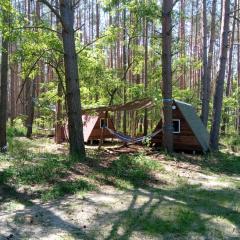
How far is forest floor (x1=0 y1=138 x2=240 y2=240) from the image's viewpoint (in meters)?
→ 6.22

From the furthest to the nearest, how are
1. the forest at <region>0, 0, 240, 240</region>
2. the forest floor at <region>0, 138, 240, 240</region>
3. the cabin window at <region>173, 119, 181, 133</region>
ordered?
1. the cabin window at <region>173, 119, 181, 133</region>
2. the forest at <region>0, 0, 240, 240</region>
3. the forest floor at <region>0, 138, 240, 240</region>

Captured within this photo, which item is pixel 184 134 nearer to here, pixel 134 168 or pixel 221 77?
pixel 221 77

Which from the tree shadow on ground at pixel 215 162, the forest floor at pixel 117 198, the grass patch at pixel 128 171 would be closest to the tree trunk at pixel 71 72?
the forest floor at pixel 117 198

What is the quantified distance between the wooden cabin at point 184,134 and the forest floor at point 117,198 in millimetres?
2138

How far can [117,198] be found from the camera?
8.06m

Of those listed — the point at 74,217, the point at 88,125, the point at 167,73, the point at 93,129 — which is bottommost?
the point at 74,217

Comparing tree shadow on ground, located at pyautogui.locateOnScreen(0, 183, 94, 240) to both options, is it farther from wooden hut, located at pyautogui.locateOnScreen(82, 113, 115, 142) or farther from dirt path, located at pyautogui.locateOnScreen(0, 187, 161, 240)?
wooden hut, located at pyautogui.locateOnScreen(82, 113, 115, 142)

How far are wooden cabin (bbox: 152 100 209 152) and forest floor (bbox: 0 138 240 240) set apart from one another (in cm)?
214

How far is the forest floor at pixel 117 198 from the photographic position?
6216 millimetres

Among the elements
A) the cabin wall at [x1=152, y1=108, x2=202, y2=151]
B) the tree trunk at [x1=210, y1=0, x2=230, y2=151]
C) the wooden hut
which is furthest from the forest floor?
the wooden hut

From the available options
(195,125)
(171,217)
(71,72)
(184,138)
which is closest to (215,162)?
(184,138)

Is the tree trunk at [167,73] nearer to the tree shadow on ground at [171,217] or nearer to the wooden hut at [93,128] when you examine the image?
the wooden hut at [93,128]

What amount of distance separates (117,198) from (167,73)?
679 centimetres

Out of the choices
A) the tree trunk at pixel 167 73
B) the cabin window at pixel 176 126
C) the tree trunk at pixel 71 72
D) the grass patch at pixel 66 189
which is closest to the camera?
the grass patch at pixel 66 189
